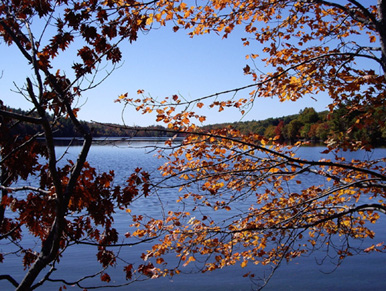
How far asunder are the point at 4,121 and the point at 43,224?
1243 millimetres

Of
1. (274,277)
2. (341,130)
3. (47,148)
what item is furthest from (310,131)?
(47,148)

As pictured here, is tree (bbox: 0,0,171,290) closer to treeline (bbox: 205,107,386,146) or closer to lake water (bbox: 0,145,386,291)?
treeline (bbox: 205,107,386,146)

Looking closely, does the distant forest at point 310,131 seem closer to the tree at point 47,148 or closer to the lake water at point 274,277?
the tree at point 47,148

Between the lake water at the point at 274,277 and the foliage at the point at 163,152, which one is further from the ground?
the foliage at the point at 163,152

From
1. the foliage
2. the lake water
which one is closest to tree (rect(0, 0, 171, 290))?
the foliage

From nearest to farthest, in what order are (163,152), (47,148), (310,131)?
(47,148) < (163,152) < (310,131)

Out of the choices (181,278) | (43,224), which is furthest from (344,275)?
(43,224)

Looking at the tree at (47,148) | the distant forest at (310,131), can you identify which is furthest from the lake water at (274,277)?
the tree at (47,148)

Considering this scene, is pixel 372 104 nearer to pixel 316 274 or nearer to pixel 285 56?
pixel 285 56

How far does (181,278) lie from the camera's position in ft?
36.1

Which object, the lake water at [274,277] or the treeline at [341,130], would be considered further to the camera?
the lake water at [274,277]

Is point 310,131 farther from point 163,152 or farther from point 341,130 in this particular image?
point 163,152

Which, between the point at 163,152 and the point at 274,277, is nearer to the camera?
the point at 163,152

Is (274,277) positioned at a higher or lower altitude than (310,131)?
lower
